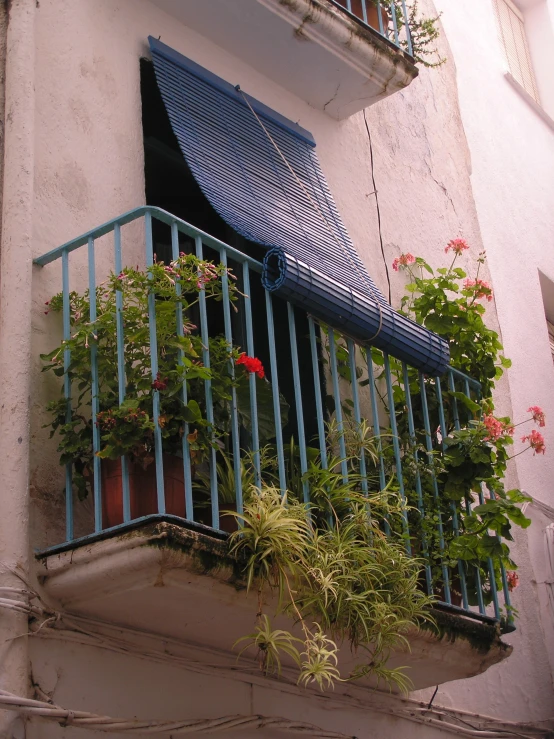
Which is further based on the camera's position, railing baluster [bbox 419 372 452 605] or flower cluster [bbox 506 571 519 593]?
flower cluster [bbox 506 571 519 593]

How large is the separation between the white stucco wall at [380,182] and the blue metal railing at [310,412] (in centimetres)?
21

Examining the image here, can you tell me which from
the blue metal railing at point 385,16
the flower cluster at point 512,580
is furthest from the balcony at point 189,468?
the blue metal railing at point 385,16

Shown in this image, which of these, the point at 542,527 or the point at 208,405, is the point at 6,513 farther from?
the point at 542,527

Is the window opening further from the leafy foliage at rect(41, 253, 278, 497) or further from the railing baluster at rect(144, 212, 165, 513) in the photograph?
the railing baluster at rect(144, 212, 165, 513)

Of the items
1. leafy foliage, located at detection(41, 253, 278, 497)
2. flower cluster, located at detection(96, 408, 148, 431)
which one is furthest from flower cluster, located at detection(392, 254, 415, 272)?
flower cluster, located at detection(96, 408, 148, 431)

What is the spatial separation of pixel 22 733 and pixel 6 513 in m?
0.76

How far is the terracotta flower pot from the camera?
4504 mm

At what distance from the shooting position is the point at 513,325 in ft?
27.1

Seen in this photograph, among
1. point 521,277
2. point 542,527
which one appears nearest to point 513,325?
point 521,277

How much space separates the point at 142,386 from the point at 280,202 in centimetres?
190

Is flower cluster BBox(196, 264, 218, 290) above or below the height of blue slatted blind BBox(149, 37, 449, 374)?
below

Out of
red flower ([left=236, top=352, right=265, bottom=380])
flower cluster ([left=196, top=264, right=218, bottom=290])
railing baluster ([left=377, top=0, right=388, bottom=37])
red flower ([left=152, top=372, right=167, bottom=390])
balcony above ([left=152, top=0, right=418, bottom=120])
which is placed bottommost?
red flower ([left=152, top=372, right=167, bottom=390])

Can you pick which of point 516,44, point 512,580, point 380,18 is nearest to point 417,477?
point 512,580

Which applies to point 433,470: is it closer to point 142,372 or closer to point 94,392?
point 142,372
